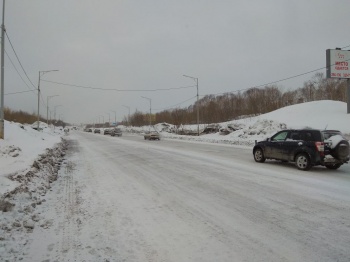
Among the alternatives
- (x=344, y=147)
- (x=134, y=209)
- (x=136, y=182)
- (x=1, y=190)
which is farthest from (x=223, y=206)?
(x=344, y=147)

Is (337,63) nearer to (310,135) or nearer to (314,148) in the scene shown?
(310,135)

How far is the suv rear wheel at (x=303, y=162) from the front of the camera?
1237 cm

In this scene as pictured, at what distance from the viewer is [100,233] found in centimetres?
546

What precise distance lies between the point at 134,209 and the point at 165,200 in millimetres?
1028

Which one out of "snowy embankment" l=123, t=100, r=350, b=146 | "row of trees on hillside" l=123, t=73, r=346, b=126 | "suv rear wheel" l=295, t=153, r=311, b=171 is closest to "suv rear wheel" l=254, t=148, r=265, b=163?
"suv rear wheel" l=295, t=153, r=311, b=171

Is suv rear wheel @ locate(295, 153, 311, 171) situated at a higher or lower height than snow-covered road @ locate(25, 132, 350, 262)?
higher

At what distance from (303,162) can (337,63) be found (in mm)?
32196

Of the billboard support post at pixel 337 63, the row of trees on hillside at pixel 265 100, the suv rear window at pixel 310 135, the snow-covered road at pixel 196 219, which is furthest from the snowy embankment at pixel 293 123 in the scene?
the row of trees on hillside at pixel 265 100

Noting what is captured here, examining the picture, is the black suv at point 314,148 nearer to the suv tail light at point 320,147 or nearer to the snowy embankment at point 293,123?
the suv tail light at point 320,147

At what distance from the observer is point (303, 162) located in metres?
12.6

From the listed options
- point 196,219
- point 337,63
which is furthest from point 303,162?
point 337,63

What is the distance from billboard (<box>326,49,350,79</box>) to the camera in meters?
39.0

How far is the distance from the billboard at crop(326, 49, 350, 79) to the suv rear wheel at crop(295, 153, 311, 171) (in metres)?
30.8

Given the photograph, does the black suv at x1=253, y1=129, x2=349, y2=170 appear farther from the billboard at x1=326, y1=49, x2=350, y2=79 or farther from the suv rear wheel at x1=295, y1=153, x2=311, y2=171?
the billboard at x1=326, y1=49, x2=350, y2=79
